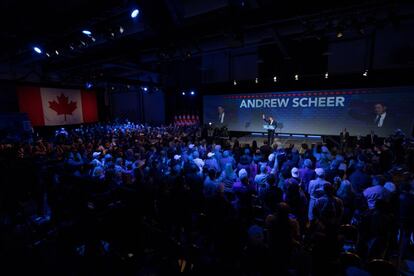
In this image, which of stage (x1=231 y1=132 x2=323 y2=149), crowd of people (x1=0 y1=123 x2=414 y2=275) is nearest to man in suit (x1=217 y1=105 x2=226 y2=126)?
stage (x1=231 y1=132 x2=323 y2=149)

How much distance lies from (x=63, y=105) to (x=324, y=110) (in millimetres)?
17377

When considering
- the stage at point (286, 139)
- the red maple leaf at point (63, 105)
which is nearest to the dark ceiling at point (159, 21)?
the stage at point (286, 139)

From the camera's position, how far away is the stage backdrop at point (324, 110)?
983 cm

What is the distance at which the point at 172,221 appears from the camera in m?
3.84

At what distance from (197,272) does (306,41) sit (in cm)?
1141

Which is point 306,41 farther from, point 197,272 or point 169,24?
point 197,272

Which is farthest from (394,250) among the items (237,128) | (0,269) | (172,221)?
(237,128)

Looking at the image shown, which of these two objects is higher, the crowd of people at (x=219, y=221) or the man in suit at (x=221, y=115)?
the man in suit at (x=221, y=115)

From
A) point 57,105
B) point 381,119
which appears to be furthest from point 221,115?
point 57,105

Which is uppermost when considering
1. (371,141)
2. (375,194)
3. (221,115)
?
(221,115)

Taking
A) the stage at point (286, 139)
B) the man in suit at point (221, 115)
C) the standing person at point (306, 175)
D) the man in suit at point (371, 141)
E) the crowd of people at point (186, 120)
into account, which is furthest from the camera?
the crowd of people at point (186, 120)

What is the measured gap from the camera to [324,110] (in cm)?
1138

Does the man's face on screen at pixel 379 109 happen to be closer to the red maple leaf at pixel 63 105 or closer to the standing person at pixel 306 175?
the standing person at pixel 306 175

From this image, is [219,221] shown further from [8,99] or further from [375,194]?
[8,99]
